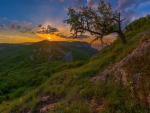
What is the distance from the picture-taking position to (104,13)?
20.0m

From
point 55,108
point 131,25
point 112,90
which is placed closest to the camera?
point 112,90

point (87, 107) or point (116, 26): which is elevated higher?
point (116, 26)

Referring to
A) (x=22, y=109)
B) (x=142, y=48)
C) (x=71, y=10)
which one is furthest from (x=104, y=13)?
(x=22, y=109)

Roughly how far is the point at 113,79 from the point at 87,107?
11.0 ft

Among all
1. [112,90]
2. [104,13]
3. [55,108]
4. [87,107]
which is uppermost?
[104,13]

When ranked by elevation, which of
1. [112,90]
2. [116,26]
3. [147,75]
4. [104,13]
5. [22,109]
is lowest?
[22,109]

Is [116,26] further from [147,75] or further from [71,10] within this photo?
[147,75]

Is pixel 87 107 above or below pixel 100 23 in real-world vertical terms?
below

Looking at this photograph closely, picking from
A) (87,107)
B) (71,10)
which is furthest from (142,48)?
(71,10)

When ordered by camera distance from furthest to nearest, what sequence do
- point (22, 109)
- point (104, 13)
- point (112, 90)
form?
1. point (104, 13)
2. point (22, 109)
3. point (112, 90)

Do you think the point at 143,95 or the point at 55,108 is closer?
the point at 143,95

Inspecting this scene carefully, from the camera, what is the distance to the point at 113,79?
1309 cm

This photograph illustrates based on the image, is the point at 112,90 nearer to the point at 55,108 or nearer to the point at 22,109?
the point at 55,108

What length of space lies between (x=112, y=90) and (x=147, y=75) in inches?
104
